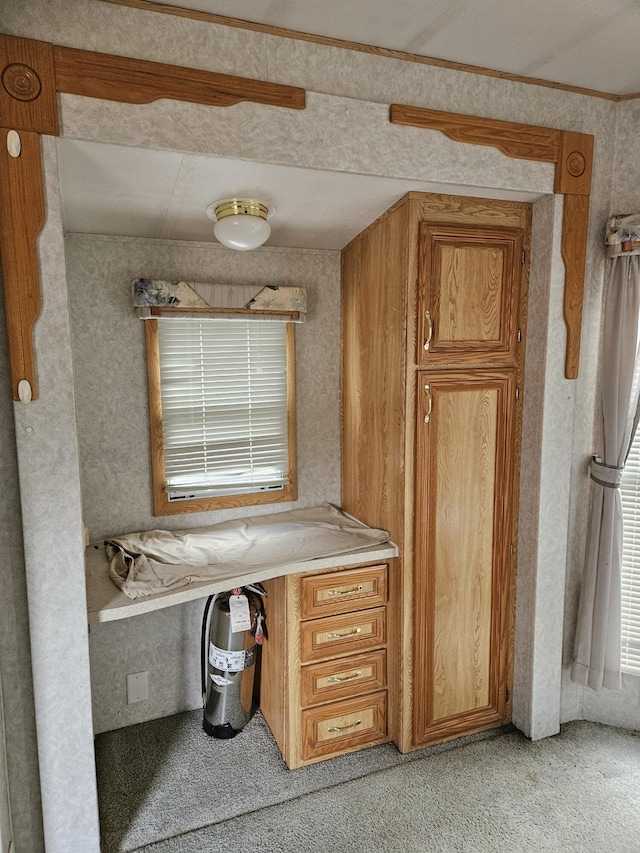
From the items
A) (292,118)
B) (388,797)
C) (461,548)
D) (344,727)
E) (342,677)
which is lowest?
(388,797)

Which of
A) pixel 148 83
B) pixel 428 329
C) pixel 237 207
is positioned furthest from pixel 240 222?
pixel 428 329

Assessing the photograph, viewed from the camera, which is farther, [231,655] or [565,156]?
[231,655]

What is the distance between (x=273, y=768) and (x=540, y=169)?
8.13 feet

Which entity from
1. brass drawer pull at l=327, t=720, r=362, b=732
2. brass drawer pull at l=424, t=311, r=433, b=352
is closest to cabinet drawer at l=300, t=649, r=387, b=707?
brass drawer pull at l=327, t=720, r=362, b=732

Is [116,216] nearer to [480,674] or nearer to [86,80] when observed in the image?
[86,80]

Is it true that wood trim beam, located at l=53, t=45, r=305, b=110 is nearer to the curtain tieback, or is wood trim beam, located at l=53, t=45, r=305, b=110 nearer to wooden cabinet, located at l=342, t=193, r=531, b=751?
wooden cabinet, located at l=342, t=193, r=531, b=751

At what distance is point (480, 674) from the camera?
2264 mm

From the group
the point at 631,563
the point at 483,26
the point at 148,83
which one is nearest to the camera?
the point at 148,83

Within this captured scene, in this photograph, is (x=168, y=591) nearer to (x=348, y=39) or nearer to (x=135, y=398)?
(x=135, y=398)

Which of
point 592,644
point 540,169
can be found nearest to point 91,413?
point 540,169

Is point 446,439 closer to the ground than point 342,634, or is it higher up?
higher up

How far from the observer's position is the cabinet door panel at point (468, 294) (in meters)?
1.99

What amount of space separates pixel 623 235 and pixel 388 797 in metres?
2.26

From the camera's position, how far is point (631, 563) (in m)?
2.22
